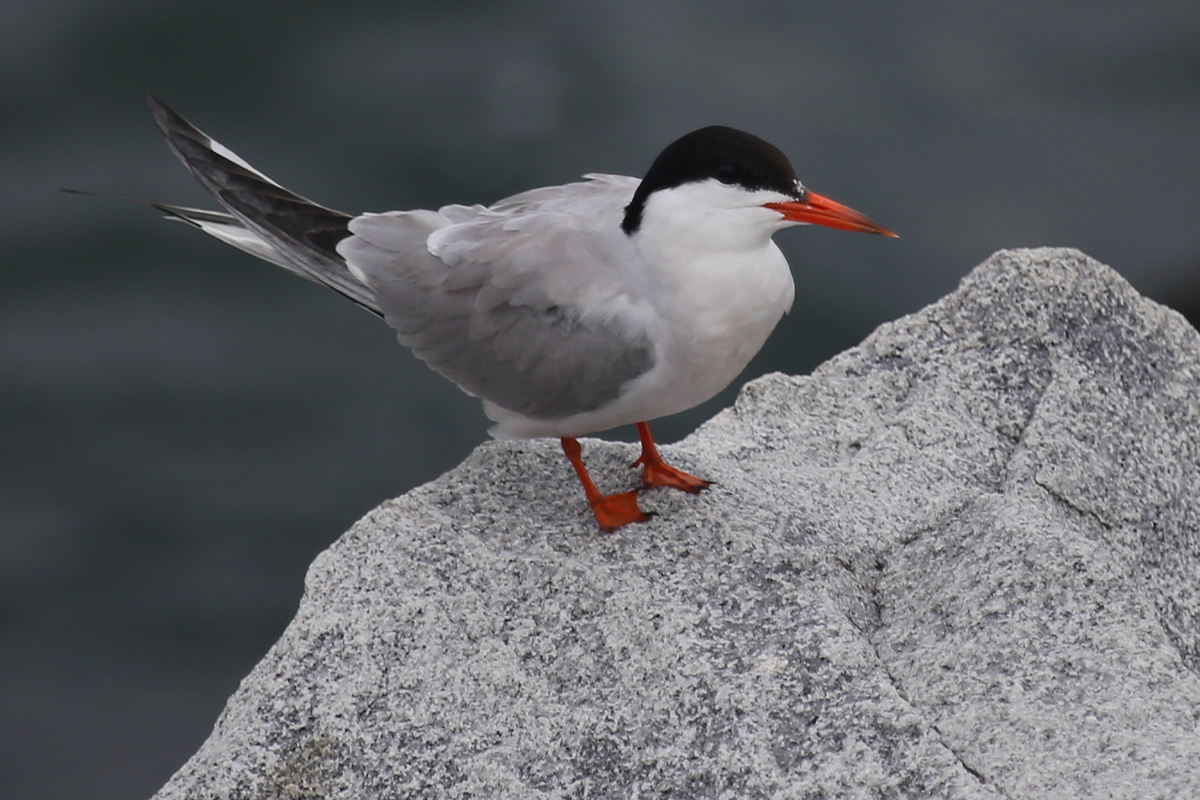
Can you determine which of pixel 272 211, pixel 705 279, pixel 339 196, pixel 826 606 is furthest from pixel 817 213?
pixel 339 196

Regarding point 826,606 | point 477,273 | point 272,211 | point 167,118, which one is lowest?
point 826,606

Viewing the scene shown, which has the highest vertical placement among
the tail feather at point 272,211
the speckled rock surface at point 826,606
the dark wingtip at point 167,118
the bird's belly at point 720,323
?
the dark wingtip at point 167,118

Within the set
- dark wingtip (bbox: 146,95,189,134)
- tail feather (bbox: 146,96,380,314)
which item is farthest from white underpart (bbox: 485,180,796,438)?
dark wingtip (bbox: 146,95,189,134)

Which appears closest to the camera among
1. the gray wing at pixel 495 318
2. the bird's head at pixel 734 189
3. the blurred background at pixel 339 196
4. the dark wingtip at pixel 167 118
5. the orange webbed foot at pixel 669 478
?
the bird's head at pixel 734 189

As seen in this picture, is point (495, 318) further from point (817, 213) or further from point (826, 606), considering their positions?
point (826, 606)

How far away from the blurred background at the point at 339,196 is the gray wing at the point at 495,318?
2599 mm

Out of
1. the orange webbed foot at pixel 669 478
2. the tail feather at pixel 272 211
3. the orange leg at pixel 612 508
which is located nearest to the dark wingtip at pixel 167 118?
the tail feather at pixel 272 211

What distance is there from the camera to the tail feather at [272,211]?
4152mm

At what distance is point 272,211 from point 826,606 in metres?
2.06

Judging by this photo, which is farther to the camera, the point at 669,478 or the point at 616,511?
the point at 669,478

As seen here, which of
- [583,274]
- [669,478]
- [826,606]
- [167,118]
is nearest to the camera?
[826,606]

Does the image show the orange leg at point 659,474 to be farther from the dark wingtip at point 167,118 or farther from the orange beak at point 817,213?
the dark wingtip at point 167,118

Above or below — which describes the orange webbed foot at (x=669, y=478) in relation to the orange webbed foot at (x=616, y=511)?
above

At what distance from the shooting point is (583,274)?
3779 millimetres
